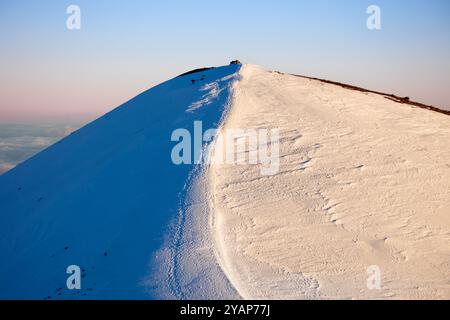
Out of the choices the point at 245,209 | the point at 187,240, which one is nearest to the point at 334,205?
the point at 245,209

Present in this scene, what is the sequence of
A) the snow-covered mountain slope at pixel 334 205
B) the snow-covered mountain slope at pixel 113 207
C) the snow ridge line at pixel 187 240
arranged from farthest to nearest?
the snow-covered mountain slope at pixel 113 207
the snow-covered mountain slope at pixel 334 205
the snow ridge line at pixel 187 240

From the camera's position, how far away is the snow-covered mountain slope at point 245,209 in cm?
551

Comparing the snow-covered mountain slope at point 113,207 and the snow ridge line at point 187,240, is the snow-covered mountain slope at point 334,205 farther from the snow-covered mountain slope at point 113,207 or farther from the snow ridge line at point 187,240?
the snow-covered mountain slope at point 113,207

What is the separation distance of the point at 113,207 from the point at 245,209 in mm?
2204

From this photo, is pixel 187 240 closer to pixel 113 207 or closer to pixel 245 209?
pixel 245 209

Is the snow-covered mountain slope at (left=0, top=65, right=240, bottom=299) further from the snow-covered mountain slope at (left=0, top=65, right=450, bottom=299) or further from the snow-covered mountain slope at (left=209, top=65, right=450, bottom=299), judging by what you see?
the snow-covered mountain slope at (left=209, top=65, right=450, bottom=299)

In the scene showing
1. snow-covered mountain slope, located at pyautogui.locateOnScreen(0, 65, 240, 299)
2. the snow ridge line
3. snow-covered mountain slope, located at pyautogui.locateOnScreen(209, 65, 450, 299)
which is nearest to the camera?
the snow ridge line

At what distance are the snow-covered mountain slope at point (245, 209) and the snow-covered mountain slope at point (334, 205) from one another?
0.08 feet

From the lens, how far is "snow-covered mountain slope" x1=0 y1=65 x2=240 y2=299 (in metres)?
5.71

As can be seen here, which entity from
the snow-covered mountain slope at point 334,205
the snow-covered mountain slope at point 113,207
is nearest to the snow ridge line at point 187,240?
the snow-covered mountain slope at point 113,207

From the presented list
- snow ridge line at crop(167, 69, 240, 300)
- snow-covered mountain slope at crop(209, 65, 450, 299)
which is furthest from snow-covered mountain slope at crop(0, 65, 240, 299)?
snow-covered mountain slope at crop(209, 65, 450, 299)

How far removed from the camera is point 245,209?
6.51m

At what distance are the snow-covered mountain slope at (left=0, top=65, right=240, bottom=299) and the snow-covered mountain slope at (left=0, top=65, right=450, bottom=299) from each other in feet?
→ 0.09
